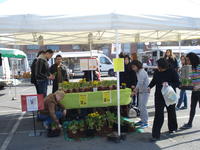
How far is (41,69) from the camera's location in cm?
569

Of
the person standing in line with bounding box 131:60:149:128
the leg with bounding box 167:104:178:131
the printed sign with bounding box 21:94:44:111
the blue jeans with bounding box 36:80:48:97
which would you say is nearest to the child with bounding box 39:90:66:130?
the printed sign with bounding box 21:94:44:111

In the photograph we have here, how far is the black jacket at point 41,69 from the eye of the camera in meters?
5.66

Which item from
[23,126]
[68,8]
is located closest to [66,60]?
[23,126]

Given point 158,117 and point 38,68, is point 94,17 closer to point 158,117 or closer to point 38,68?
point 158,117

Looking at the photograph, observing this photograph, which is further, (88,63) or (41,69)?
(88,63)

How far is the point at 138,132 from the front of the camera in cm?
493

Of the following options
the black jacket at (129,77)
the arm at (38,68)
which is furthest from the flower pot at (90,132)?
the black jacket at (129,77)

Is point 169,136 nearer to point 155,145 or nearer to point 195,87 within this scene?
point 155,145

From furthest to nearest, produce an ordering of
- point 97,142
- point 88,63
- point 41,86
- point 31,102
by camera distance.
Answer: point 88,63 → point 41,86 → point 31,102 → point 97,142

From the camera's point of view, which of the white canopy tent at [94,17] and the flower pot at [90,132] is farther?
the flower pot at [90,132]

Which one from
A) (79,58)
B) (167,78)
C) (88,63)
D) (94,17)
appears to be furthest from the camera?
(79,58)

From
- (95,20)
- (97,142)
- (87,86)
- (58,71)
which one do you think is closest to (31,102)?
(87,86)

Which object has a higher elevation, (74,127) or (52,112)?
(52,112)

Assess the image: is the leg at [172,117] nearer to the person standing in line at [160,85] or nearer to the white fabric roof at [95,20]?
the person standing in line at [160,85]
